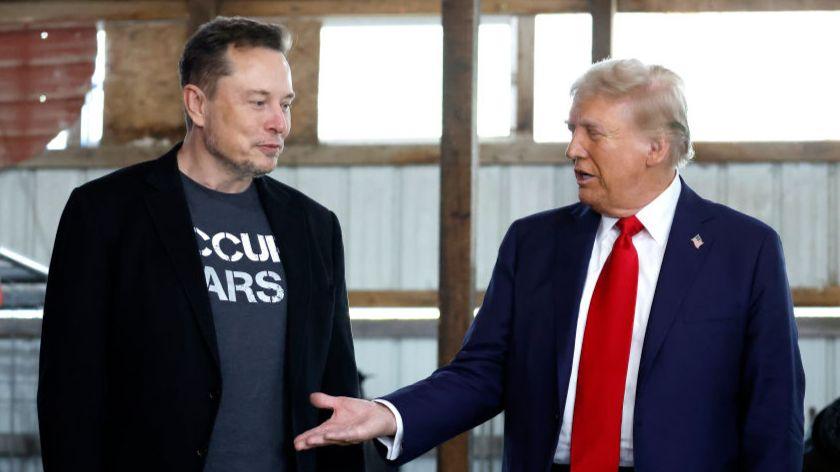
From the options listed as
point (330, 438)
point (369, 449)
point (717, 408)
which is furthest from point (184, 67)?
point (369, 449)

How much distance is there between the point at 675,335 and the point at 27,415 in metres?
7.23

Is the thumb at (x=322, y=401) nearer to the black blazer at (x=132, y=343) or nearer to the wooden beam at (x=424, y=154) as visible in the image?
the black blazer at (x=132, y=343)

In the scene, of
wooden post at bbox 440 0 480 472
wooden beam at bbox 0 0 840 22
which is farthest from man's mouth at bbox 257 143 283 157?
wooden beam at bbox 0 0 840 22

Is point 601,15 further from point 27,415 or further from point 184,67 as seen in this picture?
point 27,415

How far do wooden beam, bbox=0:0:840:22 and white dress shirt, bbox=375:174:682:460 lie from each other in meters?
5.73

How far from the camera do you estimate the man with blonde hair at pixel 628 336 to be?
2309mm

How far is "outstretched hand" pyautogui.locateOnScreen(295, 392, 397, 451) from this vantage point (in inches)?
91.9

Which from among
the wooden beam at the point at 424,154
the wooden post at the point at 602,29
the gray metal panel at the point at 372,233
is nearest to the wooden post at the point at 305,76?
the wooden beam at the point at 424,154

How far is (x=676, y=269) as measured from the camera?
2.37m

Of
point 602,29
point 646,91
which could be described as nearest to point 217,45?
point 646,91

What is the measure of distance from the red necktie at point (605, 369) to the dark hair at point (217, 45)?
2.81ft

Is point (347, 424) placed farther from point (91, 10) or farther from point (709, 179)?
point (91, 10)

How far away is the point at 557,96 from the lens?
879 cm

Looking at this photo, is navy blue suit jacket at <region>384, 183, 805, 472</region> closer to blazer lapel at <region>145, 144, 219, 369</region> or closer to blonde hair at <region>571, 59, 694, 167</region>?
blonde hair at <region>571, 59, 694, 167</region>
